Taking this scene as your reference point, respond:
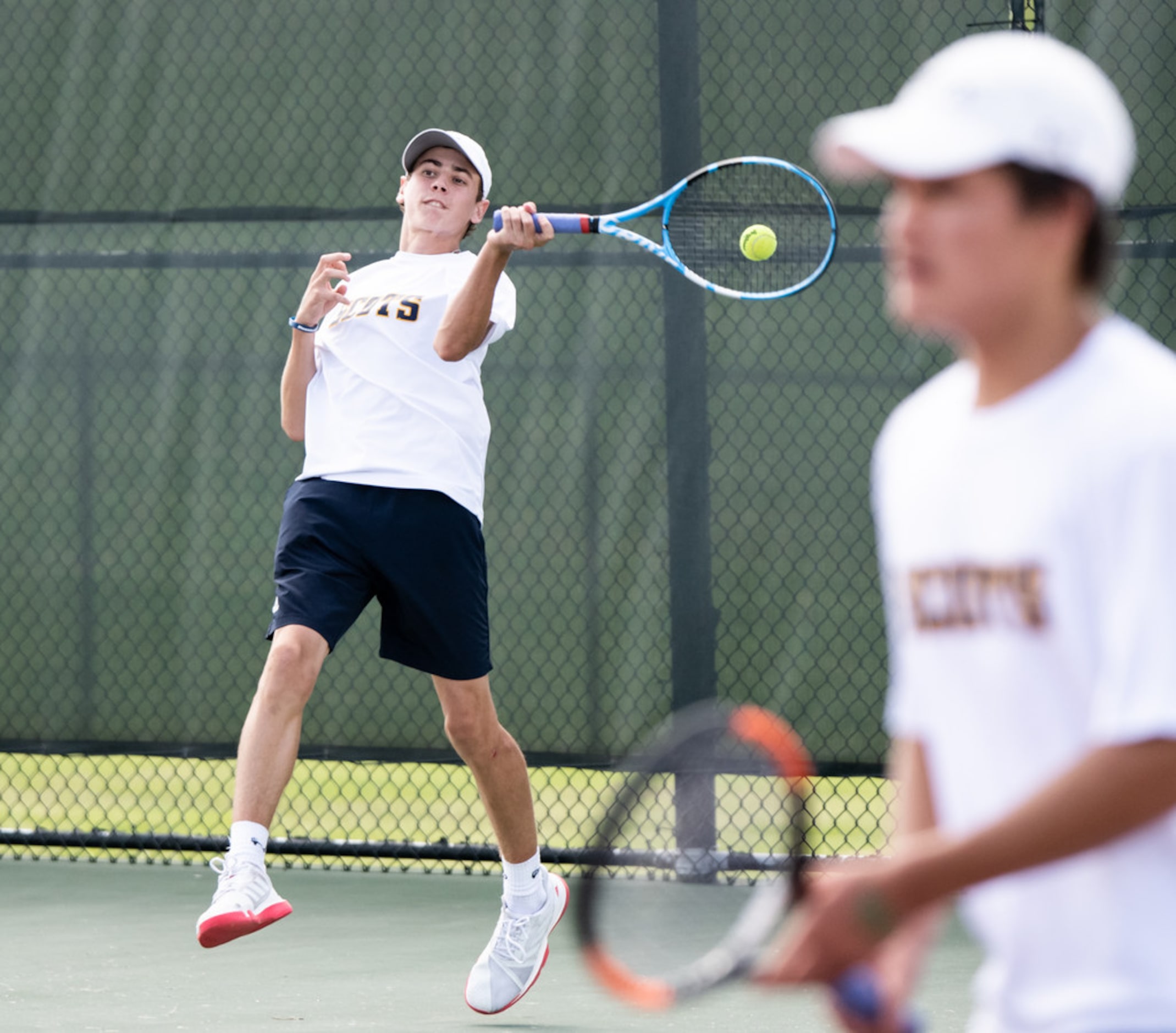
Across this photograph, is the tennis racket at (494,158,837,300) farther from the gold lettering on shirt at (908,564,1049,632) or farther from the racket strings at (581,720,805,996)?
the gold lettering on shirt at (908,564,1049,632)

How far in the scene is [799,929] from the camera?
3.32 ft

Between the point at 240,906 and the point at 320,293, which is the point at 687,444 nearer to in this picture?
the point at 320,293

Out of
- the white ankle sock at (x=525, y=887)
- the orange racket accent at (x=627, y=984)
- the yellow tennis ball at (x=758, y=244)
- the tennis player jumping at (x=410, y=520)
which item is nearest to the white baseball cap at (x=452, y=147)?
the tennis player jumping at (x=410, y=520)

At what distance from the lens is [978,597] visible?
1099 mm

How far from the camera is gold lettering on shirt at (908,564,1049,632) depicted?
1063 millimetres

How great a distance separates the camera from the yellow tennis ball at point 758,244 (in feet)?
12.2

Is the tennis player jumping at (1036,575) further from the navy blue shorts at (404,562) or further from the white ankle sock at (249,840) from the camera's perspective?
the navy blue shorts at (404,562)

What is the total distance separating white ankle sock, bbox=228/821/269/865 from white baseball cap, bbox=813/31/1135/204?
2.18 m

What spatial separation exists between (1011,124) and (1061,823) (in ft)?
1.21

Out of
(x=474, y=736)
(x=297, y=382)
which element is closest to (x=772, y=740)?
(x=474, y=736)

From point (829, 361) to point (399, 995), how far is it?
73.1 inches

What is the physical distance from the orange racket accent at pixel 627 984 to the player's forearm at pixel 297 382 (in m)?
2.25

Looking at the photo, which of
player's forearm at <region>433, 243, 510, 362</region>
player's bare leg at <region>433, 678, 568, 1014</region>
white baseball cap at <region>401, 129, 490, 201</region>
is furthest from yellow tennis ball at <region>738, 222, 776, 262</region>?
player's bare leg at <region>433, 678, 568, 1014</region>

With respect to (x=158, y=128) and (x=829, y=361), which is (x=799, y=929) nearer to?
(x=829, y=361)
